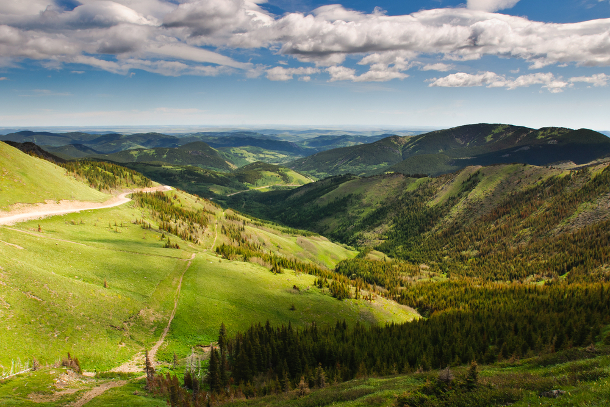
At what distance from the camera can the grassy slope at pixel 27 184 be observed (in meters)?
101

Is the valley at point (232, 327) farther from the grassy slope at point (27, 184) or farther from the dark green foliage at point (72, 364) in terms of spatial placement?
the grassy slope at point (27, 184)

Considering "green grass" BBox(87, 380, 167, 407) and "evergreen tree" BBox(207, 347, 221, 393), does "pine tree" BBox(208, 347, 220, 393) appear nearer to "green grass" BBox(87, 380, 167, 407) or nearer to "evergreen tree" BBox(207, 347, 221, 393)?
"evergreen tree" BBox(207, 347, 221, 393)

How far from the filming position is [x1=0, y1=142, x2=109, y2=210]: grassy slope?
10112cm

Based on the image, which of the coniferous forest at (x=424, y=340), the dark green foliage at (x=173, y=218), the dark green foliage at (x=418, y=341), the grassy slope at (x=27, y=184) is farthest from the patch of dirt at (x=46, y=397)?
the dark green foliage at (x=173, y=218)

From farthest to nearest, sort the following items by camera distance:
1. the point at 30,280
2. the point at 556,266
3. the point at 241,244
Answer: the point at 241,244, the point at 556,266, the point at 30,280

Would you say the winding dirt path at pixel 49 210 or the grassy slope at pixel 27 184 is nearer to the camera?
the winding dirt path at pixel 49 210

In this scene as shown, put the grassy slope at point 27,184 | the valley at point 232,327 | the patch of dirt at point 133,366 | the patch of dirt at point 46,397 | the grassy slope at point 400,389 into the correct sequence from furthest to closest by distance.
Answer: the grassy slope at point 27,184 < the patch of dirt at point 133,366 < the valley at point 232,327 < the patch of dirt at point 46,397 < the grassy slope at point 400,389

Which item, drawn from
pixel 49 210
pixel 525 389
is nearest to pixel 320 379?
pixel 525 389

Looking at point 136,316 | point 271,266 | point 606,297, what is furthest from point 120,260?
point 606,297

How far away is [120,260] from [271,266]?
202 feet

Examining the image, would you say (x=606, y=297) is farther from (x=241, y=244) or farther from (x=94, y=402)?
(x=241, y=244)

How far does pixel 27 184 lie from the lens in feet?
366

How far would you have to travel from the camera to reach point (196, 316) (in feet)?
233

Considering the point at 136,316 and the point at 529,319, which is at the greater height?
the point at 136,316
